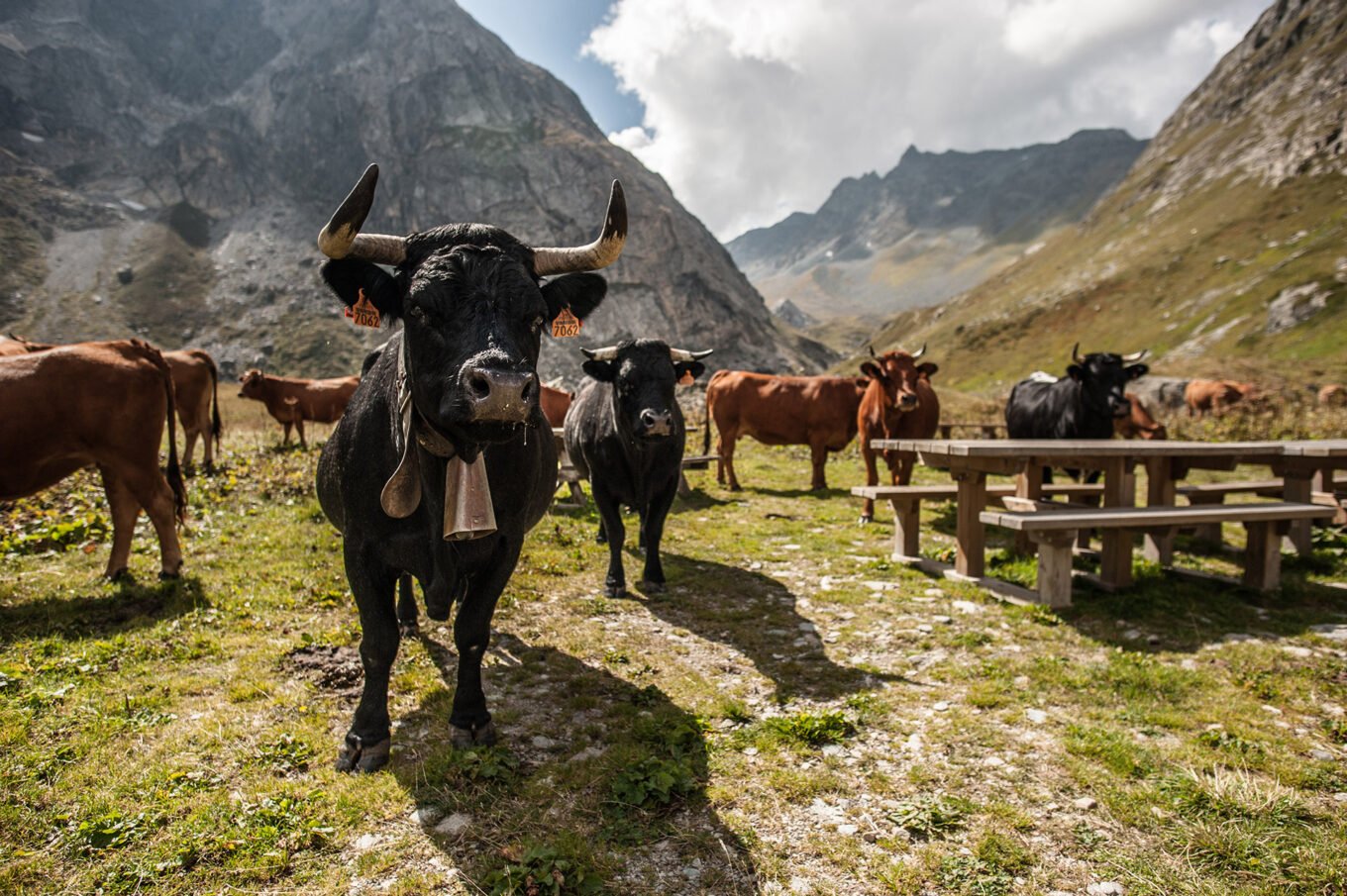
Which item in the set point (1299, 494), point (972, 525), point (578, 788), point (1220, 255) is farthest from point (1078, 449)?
point (1220, 255)

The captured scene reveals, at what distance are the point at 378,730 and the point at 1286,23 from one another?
201120mm

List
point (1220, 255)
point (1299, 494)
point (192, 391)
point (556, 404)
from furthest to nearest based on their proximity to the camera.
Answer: point (1220, 255), point (556, 404), point (192, 391), point (1299, 494)

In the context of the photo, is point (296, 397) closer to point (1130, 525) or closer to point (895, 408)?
point (895, 408)

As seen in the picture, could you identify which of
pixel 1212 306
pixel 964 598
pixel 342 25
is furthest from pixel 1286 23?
pixel 342 25

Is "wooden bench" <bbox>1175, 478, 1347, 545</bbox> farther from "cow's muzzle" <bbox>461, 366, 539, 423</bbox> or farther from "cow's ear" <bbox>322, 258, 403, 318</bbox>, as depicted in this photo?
"cow's ear" <bbox>322, 258, 403, 318</bbox>

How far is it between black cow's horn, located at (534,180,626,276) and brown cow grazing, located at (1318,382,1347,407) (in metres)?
30.8

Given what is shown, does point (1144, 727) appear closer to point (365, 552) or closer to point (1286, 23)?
point (365, 552)

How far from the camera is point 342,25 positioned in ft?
521

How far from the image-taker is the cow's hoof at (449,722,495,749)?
3949mm

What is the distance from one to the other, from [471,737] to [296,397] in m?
18.7

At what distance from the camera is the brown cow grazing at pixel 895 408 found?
34.4 ft

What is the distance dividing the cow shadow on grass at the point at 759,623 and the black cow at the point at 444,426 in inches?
97.5

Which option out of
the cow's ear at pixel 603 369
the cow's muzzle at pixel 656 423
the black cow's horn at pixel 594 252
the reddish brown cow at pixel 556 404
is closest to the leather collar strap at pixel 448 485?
the black cow's horn at pixel 594 252

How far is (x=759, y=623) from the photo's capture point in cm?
643
